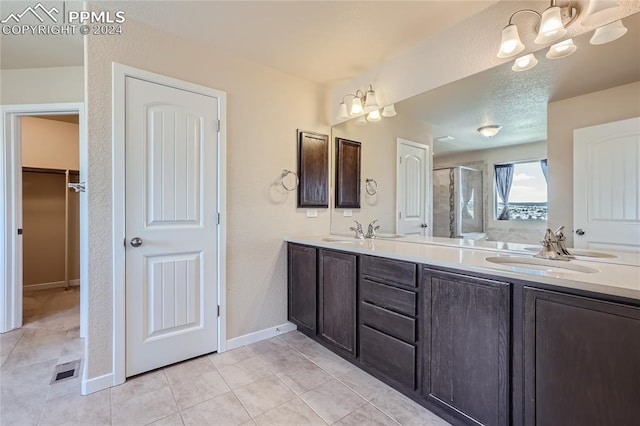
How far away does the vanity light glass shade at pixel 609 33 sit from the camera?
1.37 meters

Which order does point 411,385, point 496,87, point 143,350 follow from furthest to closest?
point 143,350, point 496,87, point 411,385

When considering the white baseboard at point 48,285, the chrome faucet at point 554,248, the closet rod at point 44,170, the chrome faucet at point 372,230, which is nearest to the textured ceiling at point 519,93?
the chrome faucet at point 554,248

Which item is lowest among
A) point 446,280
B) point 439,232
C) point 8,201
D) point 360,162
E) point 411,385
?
point 411,385

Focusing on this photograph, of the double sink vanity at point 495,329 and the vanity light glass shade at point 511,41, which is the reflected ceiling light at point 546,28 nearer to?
the vanity light glass shade at point 511,41

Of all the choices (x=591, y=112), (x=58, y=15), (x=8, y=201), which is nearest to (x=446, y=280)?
(x=591, y=112)

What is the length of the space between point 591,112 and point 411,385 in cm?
174

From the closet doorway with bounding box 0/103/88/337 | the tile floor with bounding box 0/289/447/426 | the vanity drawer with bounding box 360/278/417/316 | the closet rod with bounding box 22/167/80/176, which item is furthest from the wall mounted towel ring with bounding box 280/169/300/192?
the closet rod with bounding box 22/167/80/176

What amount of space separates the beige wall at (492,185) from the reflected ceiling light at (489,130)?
0.36 feet

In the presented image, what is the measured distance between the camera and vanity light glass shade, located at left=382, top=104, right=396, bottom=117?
8.06 feet

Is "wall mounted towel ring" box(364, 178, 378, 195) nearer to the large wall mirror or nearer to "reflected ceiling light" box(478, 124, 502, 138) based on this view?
the large wall mirror

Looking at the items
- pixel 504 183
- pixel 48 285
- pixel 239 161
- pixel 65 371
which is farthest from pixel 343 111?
pixel 48 285

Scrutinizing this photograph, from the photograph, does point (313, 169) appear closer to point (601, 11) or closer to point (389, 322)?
point (389, 322)

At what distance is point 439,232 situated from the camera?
7.28 feet

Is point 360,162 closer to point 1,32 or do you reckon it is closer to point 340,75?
point 340,75
